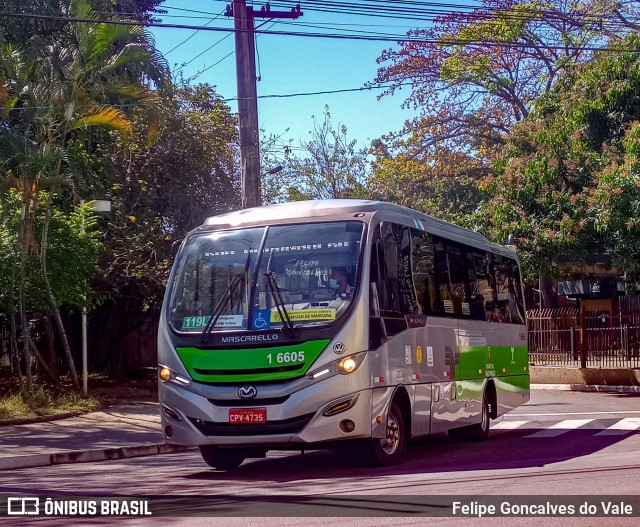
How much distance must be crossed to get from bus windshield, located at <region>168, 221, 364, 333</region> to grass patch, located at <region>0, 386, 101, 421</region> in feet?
27.9

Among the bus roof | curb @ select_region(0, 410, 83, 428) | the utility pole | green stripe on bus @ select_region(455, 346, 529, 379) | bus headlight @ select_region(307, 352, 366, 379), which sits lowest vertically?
curb @ select_region(0, 410, 83, 428)

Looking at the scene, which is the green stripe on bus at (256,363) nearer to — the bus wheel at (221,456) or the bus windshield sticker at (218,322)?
the bus windshield sticker at (218,322)

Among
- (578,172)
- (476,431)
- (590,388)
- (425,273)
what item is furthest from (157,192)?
(425,273)

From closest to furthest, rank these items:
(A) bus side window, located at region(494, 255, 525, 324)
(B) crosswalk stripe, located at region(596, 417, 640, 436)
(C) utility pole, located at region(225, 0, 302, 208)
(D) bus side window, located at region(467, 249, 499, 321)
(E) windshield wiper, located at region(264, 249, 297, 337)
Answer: (E) windshield wiper, located at region(264, 249, 297, 337) → (D) bus side window, located at region(467, 249, 499, 321) → (B) crosswalk stripe, located at region(596, 417, 640, 436) → (A) bus side window, located at region(494, 255, 525, 324) → (C) utility pole, located at region(225, 0, 302, 208)

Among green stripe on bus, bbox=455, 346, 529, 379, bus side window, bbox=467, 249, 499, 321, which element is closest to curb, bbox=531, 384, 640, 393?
green stripe on bus, bbox=455, 346, 529, 379

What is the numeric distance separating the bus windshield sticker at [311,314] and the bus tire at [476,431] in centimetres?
517

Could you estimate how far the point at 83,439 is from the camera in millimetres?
16531

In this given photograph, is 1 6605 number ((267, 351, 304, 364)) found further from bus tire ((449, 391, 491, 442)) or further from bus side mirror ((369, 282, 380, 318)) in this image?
bus tire ((449, 391, 491, 442))

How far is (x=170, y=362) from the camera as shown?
1198 cm

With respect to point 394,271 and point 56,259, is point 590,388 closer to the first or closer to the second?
point 56,259

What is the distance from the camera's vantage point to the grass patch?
19.9 m

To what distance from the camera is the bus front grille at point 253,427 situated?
11203mm

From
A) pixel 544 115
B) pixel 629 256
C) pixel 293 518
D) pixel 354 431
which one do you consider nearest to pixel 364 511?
pixel 293 518

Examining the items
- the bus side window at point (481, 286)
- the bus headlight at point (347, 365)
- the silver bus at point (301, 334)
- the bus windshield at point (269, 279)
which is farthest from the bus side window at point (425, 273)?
the bus headlight at point (347, 365)
